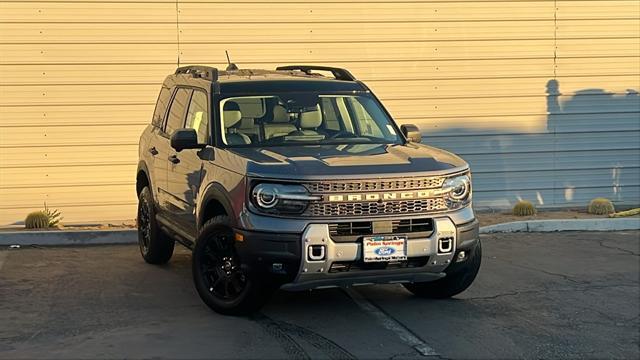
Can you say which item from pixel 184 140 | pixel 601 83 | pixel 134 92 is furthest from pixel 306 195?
pixel 601 83

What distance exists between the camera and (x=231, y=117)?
6973 millimetres

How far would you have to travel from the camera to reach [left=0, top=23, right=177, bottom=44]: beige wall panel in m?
10.5

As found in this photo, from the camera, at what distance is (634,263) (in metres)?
8.90

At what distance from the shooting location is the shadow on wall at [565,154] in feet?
39.4

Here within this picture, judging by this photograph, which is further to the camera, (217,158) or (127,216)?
(127,216)

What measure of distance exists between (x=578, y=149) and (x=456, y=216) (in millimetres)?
6688

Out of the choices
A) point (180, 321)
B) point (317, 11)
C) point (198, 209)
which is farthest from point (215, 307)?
point (317, 11)

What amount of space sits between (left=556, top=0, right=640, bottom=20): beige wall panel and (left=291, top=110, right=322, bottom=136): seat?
6.28 meters

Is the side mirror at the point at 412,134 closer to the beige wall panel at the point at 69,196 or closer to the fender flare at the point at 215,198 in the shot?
the fender flare at the point at 215,198

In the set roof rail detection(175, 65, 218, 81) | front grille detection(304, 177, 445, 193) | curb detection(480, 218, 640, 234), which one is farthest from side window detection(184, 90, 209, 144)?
curb detection(480, 218, 640, 234)

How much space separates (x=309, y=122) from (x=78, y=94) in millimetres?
4831

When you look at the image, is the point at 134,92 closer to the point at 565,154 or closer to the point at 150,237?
the point at 150,237

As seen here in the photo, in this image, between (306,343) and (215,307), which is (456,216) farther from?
(215,307)

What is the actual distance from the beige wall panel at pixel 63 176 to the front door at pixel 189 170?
348 cm
